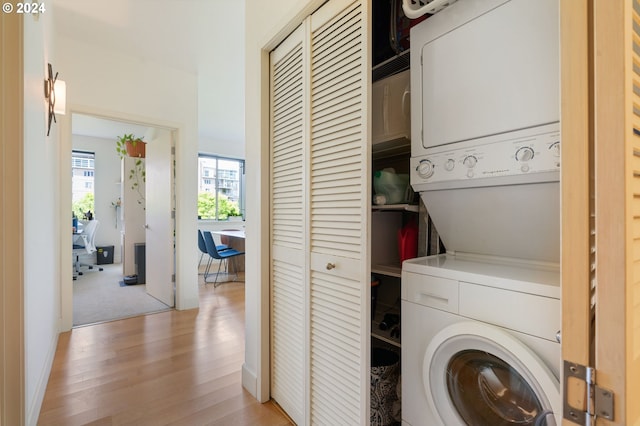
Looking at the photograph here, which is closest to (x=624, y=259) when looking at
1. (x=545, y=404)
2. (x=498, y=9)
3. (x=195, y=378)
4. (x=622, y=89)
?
(x=622, y=89)

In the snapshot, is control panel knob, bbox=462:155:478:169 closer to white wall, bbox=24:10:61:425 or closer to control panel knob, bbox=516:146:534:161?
control panel knob, bbox=516:146:534:161

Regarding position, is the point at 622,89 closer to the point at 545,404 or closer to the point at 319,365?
the point at 545,404

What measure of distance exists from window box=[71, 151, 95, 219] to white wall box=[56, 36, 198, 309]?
4.06 metres

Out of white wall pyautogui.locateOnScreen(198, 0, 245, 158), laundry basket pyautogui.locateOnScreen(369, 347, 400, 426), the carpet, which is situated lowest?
the carpet

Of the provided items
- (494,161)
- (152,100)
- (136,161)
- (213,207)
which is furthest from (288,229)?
(213,207)

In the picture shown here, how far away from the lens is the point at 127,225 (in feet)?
15.5

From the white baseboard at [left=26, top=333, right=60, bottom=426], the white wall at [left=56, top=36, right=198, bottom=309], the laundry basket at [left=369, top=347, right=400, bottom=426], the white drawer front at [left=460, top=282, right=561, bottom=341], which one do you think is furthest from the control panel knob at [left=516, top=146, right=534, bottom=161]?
the white wall at [left=56, top=36, right=198, bottom=309]

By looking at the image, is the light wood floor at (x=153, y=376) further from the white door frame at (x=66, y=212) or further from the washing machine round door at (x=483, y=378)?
the washing machine round door at (x=483, y=378)

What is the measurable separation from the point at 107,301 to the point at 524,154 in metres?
4.40

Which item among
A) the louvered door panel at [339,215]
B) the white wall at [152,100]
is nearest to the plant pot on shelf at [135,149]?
the white wall at [152,100]

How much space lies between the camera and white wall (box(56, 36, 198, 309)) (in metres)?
2.89

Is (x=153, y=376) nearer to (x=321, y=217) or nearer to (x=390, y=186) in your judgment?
(x=321, y=217)

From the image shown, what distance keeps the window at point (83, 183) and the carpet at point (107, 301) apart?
1.97 metres

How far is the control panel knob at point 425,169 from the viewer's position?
3.91 ft
